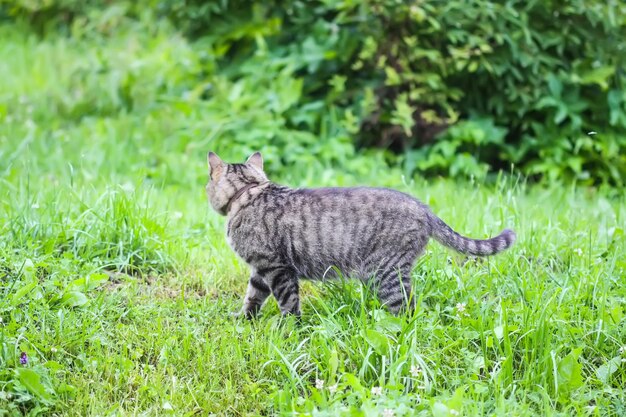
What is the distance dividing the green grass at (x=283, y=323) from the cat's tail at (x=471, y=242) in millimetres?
257

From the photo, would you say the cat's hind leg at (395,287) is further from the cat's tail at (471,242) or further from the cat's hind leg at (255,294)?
the cat's hind leg at (255,294)

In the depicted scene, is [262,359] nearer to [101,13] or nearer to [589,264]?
[589,264]

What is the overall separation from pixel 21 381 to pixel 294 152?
3954 millimetres

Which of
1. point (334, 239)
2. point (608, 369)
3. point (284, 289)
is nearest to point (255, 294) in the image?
point (284, 289)

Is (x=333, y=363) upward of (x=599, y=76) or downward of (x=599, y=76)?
downward

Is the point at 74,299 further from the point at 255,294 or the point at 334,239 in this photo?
the point at 334,239

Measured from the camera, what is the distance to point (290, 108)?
7.36 meters

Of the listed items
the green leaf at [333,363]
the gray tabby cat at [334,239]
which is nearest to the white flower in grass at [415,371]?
the green leaf at [333,363]

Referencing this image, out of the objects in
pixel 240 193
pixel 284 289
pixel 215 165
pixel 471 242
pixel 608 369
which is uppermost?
pixel 215 165

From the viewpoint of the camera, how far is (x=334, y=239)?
4.27 meters

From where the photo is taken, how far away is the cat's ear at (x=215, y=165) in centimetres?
464

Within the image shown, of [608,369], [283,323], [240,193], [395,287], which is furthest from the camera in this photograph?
[240,193]

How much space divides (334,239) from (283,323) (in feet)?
1.77

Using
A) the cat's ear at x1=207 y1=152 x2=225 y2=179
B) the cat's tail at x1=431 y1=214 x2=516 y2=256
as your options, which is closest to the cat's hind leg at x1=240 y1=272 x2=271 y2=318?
the cat's ear at x1=207 y1=152 x2=225 y2=179
